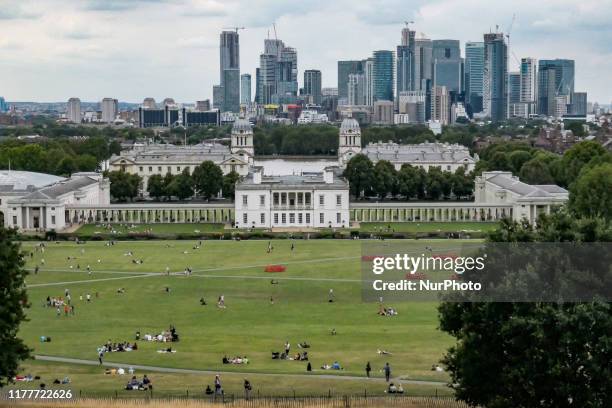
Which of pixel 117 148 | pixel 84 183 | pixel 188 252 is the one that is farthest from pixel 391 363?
pixel 117 148

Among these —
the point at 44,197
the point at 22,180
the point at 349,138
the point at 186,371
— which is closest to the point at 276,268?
the point at 186,371

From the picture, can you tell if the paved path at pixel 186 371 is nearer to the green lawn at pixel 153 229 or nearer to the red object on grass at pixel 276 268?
the red object on grass at pixel 276 268

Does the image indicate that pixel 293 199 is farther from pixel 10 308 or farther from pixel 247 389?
pixel 10 308

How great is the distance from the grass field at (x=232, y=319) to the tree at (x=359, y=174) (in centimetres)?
3797

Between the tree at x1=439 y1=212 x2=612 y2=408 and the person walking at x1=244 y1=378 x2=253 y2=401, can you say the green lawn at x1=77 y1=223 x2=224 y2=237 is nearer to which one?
the person walking at x1=244 y1=378 x2=253 y2=401

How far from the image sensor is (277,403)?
37.9 meters

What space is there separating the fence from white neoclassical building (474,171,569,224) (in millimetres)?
55603

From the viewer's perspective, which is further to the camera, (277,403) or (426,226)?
(426,226)

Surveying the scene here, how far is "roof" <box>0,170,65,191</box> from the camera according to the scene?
106 metres

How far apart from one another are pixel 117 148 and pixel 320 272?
10879cm

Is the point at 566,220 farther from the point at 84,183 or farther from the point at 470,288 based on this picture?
the point at 84,183

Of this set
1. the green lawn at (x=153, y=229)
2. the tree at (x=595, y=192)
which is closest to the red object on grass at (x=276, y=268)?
the green lawn at (x=153, y=229)

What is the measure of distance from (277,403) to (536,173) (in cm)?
8421

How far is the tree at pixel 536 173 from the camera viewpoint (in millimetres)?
117688
